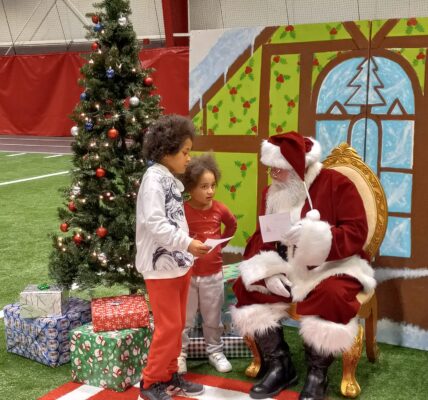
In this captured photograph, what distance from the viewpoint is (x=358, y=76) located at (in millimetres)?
3545

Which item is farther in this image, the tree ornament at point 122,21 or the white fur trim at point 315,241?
the tree ornament at point 122,21

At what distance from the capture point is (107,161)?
3.71 meters

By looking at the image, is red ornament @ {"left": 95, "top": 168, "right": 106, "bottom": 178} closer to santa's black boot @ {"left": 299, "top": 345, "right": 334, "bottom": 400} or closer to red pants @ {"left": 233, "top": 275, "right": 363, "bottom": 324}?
red pants @ {"left": 233, "top": 275, "right": 363, "bottom": 324}

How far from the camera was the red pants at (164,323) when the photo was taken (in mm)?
2820

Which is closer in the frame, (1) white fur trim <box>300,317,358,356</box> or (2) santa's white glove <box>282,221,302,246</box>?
(1) white fur trim <box>300,317,358,356</box>

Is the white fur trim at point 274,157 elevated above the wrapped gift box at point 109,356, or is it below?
above

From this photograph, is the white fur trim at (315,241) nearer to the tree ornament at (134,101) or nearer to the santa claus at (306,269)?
the santa claus at (306,269)

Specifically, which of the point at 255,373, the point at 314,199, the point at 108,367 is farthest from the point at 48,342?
the point at 314,199

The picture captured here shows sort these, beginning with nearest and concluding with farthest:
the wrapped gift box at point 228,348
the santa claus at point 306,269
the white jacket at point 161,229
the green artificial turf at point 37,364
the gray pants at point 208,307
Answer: the white jacket at point 161,229
the santa claus at point 306,269
the green artificial turf at point 37,364
the gray pants at point 208,307
the wrapped gift box at point 228,348

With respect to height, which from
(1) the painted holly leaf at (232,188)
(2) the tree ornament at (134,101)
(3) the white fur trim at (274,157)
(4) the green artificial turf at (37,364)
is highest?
(2) the tree ornament at (134,101)

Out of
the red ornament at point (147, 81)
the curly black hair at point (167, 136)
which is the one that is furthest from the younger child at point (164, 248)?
the red ornament at point (147, 81)

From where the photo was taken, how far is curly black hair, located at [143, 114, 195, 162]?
2820 mm

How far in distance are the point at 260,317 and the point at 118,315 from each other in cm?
72

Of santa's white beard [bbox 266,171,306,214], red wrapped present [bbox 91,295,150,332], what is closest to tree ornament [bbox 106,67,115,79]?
santa's white beard [bbox 266,171,306,214]
